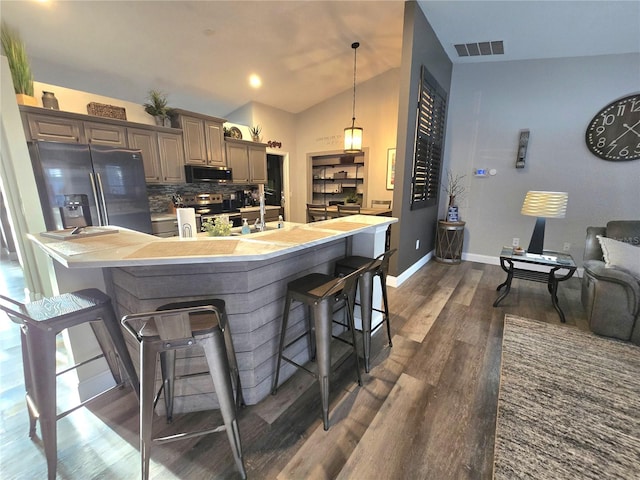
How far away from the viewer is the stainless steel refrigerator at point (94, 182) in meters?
2.66

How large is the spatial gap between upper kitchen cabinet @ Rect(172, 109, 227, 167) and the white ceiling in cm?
52

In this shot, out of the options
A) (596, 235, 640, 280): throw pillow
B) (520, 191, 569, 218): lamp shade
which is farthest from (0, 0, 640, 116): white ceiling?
(596, 235, 640, 280): throw pillow

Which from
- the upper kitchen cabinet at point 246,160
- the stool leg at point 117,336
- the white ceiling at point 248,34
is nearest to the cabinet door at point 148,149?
the white ceiling at point 248,34

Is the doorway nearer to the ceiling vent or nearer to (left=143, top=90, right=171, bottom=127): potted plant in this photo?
(left=143, top=90, right=171, bottom=127): potted plant

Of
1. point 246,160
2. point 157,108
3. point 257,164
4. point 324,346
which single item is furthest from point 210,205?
point 324,346

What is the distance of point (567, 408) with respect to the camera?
5.15ft

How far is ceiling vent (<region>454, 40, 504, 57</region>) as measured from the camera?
11.2 ft

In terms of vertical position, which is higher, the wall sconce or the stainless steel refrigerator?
the wall sconce

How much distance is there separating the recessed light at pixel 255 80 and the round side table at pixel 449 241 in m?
3.90

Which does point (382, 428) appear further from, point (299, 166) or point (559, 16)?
point (299, 166)

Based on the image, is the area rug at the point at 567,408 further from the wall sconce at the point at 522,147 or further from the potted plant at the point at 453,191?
the wall sconce at the point at 522,147

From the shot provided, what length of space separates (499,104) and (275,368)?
15.7 feet

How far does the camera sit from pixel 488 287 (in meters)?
3.42

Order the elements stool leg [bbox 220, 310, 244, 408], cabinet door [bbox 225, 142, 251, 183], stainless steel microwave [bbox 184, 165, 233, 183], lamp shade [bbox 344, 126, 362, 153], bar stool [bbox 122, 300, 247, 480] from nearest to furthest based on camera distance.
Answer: bar stool [bbox 122, 300, 247, 480] → stool leg [bbox 220, 310, 244, 408] → lamp shade [bbox 344, 126, 362, 153] → stainless steel microwave [bbox 184, 165, 233, 183] → cabinet door [bbox 225, 142, 251, 183]
